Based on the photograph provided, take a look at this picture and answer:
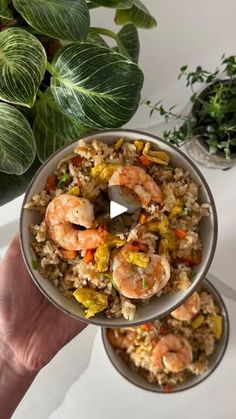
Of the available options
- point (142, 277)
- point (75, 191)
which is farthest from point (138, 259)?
point (75, 191)

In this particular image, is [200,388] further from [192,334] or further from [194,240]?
[194,240]

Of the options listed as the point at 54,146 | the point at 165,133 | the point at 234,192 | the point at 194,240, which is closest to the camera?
the point at 194,240

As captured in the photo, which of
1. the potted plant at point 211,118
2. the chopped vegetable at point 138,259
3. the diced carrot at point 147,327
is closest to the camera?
the chopped vegetable at point 138,259

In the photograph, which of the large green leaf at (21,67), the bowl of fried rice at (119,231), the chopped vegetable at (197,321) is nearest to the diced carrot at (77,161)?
the bowl of fried rice at (119,231)

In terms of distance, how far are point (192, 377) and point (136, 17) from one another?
700mm

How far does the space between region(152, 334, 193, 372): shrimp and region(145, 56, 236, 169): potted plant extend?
35 cm

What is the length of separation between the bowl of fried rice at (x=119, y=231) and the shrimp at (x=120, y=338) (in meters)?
0.34

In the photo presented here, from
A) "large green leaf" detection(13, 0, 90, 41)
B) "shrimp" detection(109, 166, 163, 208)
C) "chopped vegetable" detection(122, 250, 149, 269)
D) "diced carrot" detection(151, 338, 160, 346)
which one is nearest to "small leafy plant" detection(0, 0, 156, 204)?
"large green leaf" detection(13, 0, 90, 41)

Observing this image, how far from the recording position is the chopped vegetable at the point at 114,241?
0.85 meters

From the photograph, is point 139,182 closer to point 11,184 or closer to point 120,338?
point 11,184

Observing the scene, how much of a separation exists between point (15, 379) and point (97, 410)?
22 centimetres

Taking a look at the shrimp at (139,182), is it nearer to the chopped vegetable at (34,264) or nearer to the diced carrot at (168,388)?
the chopped vegetable at (34,264)

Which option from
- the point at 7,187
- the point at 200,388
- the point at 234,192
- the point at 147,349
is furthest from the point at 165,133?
the point at 200,388

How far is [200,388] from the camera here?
1269 millimetres
